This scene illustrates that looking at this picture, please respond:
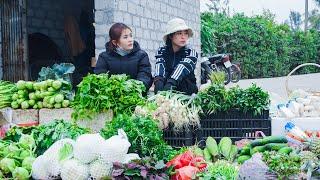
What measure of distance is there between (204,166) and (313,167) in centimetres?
81

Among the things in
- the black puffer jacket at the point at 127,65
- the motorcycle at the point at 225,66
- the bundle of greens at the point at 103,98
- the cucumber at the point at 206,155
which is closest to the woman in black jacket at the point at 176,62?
the black puffer jacket at the point at 127,65

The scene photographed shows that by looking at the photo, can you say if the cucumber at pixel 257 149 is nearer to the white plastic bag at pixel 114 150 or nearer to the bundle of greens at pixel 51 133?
the white plastic bag at pixel 114 150

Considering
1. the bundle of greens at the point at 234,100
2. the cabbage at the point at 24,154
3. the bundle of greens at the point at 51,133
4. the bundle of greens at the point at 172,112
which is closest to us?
the cabbage at the point at 24,154

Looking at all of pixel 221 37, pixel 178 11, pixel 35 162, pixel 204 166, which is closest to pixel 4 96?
pixel 35 162

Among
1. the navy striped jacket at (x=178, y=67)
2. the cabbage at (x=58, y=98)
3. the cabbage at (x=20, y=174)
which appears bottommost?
the cabbage at (x=20, y=174)

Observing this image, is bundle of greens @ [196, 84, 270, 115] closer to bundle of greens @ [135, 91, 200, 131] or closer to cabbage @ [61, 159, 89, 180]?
bundle of greens @ [135, 91, 200, 131]

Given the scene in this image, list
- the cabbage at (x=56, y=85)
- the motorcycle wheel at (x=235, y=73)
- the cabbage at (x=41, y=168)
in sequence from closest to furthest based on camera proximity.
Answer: the cabbage at (x=41, y=168)
the cabbage at (x=56, y=85)
the motorcycle wheel at (x=235, y=73)

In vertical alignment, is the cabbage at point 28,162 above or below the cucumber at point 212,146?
below

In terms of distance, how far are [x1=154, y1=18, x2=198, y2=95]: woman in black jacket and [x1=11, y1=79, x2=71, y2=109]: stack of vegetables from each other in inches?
39.2

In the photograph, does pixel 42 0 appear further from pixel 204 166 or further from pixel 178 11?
pixel 204 166

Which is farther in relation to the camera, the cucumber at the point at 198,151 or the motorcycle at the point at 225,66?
the motorcycle at the point at 225,66

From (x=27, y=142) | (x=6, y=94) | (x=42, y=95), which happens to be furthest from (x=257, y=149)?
(x=6, y=94)

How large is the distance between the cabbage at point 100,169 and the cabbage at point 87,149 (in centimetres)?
5

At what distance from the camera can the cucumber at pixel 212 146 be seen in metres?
4.03
